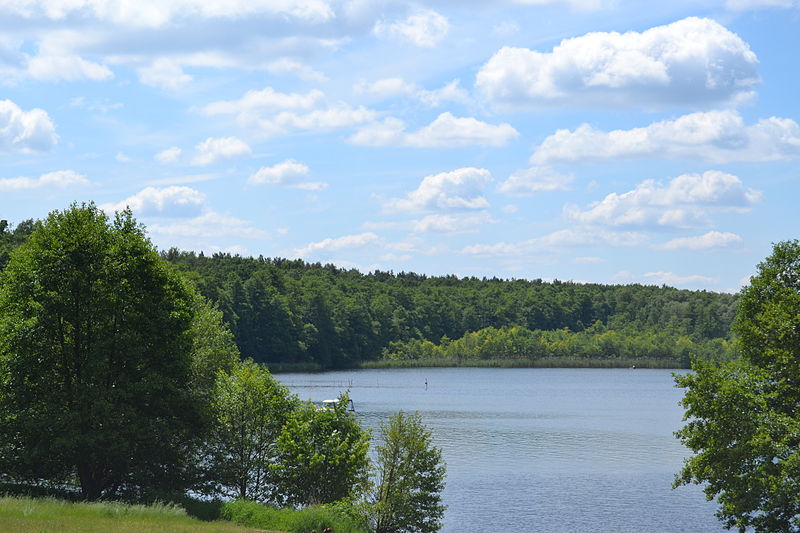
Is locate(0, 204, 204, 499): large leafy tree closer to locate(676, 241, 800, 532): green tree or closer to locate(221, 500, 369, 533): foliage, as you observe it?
locate(221, 500, 369, 533): foliage

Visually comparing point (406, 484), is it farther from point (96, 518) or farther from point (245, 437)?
point (96, 518)

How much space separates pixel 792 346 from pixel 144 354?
107ft

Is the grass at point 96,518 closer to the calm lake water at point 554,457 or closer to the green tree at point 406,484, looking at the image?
the green tree at point 406,484

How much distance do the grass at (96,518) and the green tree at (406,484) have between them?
7698 millimetres

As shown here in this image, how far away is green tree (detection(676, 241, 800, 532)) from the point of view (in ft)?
134

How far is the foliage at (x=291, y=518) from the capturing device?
40156 mm

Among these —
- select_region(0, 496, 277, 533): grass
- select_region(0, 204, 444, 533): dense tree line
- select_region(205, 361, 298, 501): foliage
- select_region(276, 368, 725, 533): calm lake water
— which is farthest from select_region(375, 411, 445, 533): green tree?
select_region(276, 368, 725, 533): calm lake water

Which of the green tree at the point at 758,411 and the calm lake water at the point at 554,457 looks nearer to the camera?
the green tree at the point at 758,411

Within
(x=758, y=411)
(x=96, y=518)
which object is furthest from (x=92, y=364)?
(x=758, y=411)

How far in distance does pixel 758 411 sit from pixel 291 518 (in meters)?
22.4

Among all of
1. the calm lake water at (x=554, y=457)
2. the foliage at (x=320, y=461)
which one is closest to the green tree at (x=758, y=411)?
the calm lake water at (x=554, y=457)

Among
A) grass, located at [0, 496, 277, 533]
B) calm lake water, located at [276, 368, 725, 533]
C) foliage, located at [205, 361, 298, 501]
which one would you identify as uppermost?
foliage, located at [205, 361, 298, 501]

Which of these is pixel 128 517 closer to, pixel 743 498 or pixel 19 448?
pixel 19 448

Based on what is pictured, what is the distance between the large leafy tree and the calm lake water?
19.2m
